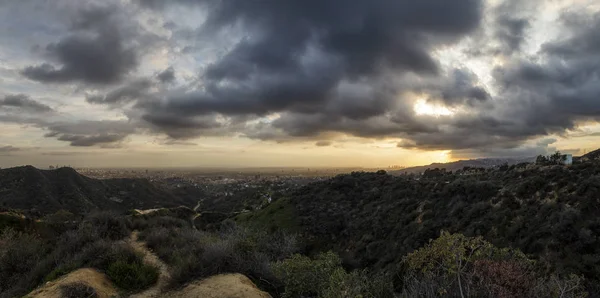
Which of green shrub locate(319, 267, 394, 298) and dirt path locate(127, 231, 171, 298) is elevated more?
green shrub locate(319, 267, 394, 298)

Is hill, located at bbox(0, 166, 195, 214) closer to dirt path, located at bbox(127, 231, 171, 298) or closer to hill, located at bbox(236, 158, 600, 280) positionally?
hill, located at bbox(236, 158, 600, 280)

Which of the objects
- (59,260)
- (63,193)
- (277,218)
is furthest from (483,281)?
(63,193)

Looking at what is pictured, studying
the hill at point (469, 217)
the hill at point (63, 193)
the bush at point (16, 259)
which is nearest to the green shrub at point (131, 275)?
the bush at point (16, 259)

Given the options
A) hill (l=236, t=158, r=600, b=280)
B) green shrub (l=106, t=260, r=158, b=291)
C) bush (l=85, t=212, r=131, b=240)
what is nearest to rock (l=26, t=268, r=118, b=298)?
green shrub (l=106, t=260, r=158, b=291)

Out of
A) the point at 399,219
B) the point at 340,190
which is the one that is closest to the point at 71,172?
the point at 340,190

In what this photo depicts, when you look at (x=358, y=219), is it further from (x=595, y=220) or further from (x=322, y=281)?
(x=322, y=281)
